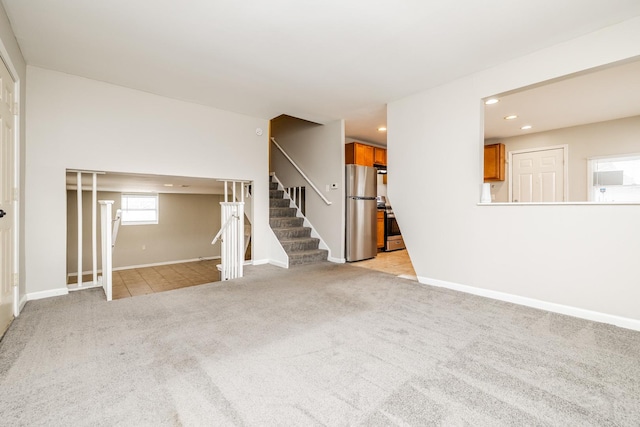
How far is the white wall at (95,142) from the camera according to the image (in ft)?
10.1

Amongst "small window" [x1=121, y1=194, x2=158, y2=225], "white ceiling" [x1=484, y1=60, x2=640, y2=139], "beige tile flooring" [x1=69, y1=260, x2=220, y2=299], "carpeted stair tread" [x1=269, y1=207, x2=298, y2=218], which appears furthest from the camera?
"small window" [x1=121, y1=194, x2=158, y2=225]

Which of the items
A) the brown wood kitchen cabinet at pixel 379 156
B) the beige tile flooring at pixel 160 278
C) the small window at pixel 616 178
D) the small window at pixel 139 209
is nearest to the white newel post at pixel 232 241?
the beige tile flooring at pixel 160 278

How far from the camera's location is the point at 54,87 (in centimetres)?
317

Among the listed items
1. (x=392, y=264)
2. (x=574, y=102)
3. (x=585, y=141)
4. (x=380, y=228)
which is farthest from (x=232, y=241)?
(x=585, y=141)

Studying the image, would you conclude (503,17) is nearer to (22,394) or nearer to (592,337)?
(592,337)

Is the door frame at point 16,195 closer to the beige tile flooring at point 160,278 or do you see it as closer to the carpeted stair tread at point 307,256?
the beige tile flooring at point 160,278

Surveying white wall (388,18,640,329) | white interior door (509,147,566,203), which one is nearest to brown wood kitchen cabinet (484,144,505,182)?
white interior door (509,147,566,203)

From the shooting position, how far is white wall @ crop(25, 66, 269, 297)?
307 centimetres

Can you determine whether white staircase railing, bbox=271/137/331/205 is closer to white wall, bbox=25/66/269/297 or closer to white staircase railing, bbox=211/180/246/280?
white wall, bbox=25/66/269/297

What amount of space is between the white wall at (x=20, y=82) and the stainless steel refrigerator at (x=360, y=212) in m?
4.13

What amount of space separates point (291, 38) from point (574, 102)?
409cm

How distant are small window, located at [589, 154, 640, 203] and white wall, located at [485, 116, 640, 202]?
0.11 meters

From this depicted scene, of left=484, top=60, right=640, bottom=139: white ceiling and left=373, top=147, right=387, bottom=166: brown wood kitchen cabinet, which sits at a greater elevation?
left=484, top=60, right=640, bottom=139: white ceiling

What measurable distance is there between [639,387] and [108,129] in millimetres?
5257
